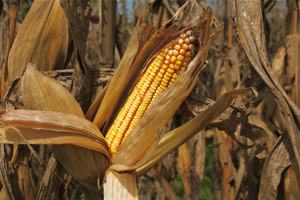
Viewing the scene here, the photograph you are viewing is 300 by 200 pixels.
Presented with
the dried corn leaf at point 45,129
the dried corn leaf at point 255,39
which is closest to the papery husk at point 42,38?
the dried corn leaf at point 45,129

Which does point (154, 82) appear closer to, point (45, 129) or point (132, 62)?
point (132, 62)

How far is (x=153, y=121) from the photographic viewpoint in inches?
52.9

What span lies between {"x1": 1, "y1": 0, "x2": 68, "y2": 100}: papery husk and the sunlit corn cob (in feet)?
1.13

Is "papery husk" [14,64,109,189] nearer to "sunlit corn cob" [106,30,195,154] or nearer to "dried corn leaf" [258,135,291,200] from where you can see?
"sunlit corn cob" [106,30,195,154]

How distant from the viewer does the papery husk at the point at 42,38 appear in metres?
1.63

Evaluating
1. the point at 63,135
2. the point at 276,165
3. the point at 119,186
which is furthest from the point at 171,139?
the point at 276,165

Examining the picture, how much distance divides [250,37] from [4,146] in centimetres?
81

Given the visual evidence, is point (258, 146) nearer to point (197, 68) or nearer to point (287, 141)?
point (287, 141)

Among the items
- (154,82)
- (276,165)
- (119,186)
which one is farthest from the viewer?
(276,165)

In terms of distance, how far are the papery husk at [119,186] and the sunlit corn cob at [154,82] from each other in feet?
0.31

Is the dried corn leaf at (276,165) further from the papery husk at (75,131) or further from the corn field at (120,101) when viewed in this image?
the papery husk at (75,131)

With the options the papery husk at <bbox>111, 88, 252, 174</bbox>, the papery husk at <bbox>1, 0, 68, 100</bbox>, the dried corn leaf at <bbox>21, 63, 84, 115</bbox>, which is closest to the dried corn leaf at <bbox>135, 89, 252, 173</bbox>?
the papery husk at <bbox>111, 88, 252, 174</bbox>

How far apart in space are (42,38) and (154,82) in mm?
437

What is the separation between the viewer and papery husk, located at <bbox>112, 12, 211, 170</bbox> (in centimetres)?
134
